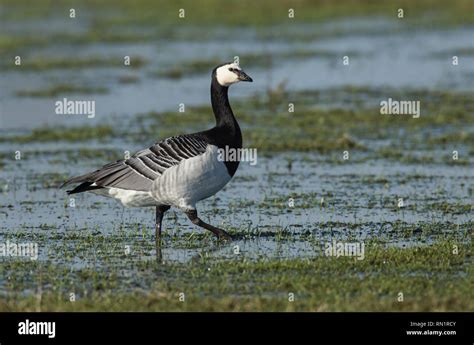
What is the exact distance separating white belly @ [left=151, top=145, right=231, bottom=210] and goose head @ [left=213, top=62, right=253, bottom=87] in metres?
1.18

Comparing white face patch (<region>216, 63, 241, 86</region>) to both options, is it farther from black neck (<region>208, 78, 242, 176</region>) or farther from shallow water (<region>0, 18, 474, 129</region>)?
shallow water (<region>0, 18, 474, 129</region>)

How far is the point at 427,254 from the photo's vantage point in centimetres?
1127

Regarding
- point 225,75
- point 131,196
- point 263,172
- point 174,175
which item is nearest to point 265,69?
point 263,172

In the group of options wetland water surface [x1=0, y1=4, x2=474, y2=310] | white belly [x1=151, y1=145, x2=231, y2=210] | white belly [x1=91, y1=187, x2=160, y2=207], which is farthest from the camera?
white belly [x1=91, y1=187, x2=160, y2=207]

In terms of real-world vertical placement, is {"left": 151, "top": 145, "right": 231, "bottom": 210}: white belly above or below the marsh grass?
above

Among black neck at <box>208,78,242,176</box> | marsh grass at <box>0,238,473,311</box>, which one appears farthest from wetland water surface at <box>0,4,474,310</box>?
black neck at <box>208,78,242,176</box>

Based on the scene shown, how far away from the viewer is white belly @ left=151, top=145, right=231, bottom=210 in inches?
472

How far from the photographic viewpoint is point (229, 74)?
12945 mm

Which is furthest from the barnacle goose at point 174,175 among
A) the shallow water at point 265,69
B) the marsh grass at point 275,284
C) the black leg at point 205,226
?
the shallow water at point 265,69

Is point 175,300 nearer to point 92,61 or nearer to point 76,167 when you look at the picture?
point 76,167

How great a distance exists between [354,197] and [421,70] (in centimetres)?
1625

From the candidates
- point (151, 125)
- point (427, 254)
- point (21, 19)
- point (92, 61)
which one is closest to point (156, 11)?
point (21, 19)

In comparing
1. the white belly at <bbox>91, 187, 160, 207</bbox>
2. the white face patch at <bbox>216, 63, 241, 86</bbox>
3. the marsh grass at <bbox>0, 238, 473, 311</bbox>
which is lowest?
the marsh grass at <bbox>0, 238, 473, 311</bbox>

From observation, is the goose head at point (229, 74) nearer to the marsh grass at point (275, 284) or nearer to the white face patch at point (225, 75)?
the white face patch at point (225, 75)
